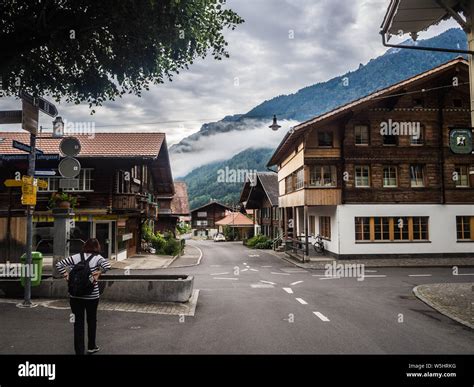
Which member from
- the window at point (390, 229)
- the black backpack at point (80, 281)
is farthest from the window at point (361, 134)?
the black backpack at point (80, 281)

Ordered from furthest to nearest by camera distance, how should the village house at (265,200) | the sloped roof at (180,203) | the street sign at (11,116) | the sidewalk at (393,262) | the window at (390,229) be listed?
the sloped roof at (180,203)
the village house at (265,200)
the window at (390,229)
the sidewalk at (393,262)
the street sign at (11,116)

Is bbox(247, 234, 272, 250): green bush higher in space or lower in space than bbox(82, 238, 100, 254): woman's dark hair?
lower

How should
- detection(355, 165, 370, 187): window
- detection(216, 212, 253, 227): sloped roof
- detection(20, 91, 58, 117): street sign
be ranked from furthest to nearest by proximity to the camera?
detection(216, 212, 253, 227): sloped roof < detection(355, 165, 370, 187): window < detection(20, 91, 58, 117): street sign

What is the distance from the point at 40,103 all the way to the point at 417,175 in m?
22.8

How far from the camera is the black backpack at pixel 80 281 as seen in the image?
233 inches

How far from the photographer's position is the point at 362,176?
25.4 meters

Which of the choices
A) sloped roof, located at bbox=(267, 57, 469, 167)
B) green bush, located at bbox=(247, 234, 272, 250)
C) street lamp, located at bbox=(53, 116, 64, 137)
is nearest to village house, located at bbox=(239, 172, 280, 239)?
green bush, located at bbox=(247, 234, 272, 250)

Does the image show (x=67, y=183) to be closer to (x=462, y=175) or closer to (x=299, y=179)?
(x=299, y=179)

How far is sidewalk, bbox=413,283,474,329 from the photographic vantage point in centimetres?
962

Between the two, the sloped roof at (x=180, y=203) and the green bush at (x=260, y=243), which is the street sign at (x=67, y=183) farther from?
the sloped roof at (x=180, y=203)

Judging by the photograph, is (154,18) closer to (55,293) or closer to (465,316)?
(55,293)

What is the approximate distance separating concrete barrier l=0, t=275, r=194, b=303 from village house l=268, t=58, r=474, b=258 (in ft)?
50.6

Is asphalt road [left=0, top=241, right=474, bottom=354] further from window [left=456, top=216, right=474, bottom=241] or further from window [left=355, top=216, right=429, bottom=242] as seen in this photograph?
window [left=456, top=216, right=474, bottom=241]

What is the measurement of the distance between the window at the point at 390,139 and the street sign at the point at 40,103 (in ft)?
67.7
